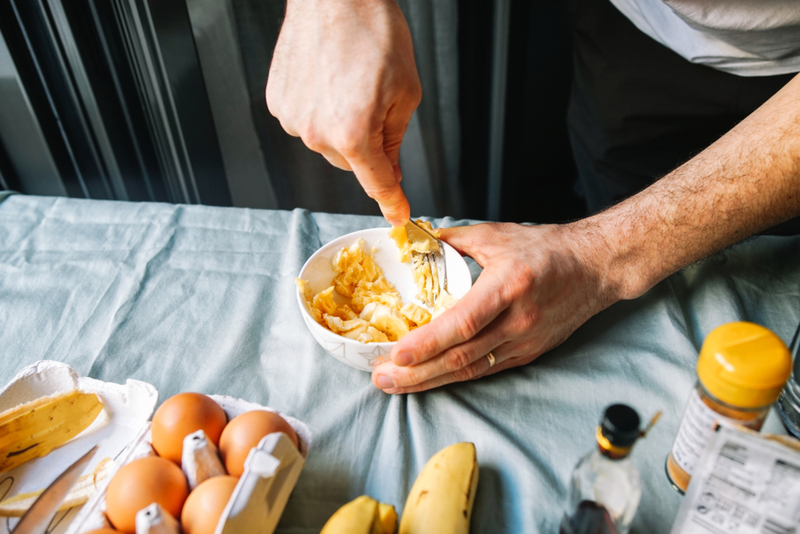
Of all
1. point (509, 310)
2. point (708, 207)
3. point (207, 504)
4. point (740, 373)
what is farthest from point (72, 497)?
point (708, 207)

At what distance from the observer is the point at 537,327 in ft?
A: 2.42

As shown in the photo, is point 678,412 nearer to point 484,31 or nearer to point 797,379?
point 797,379

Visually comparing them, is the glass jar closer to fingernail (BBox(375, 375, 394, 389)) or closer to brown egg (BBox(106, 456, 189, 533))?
fingernail (BBox(375, 375, 394, 389))

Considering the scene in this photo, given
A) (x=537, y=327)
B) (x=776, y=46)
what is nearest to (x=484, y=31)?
(x=776, y=46)

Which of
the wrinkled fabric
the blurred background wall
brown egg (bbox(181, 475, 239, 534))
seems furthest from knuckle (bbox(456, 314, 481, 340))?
the blurred background wall

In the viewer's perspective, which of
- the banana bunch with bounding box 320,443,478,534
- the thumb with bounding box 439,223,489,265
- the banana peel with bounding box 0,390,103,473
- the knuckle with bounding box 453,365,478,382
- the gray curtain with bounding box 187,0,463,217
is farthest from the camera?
the gray curtain with bounding box 187,0,463,217

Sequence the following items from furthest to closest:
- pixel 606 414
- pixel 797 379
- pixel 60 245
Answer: pixel 60 245 → pixel 797 379 → pixel 606 414

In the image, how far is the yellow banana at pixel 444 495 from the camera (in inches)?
20.2

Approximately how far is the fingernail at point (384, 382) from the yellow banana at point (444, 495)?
0.43 ft

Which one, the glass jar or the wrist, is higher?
the glass jar

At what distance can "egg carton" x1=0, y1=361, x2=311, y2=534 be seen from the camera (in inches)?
18.9

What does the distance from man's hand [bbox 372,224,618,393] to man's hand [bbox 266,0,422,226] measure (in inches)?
9.2

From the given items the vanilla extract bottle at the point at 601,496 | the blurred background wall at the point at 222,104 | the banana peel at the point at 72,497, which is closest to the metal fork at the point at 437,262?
the vanilla extract bottle at the point at 601,496

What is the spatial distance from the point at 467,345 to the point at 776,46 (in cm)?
85
